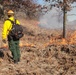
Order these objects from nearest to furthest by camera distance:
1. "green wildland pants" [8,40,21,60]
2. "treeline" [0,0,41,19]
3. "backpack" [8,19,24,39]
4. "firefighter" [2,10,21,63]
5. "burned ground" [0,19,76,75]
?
1. "burned ground" [0,19,76,75]
2. "firefighter" [2,10,21,63]
3. "backpack" [8,19,24,39]
4. "green wildland pants" [8,40,21,60]
5. "treeline" [0,0,41,19]

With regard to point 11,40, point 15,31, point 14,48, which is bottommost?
point 14,48

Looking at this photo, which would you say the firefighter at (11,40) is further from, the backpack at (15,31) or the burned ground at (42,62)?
the burned ground at (42,62)

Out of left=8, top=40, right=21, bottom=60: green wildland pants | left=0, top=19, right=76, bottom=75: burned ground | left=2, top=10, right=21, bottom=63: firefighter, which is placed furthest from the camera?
left=8, top=40, right=21, bottom=60: green wildland pants

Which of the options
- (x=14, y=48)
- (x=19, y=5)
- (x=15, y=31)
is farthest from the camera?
(x=19, y=5)

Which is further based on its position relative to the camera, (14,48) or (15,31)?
(14,48)

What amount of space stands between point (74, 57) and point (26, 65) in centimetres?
169

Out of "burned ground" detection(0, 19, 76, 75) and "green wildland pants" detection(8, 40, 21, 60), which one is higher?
"green wildland pants" detection(8, 40, 21, 60)

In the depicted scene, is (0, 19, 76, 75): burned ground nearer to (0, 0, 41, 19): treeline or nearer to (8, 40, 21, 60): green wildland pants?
(8, 40, 21, 60): green wildland pants

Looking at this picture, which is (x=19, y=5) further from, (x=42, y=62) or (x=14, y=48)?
(x=42, y=62)

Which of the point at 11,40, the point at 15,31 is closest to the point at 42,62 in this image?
the point at 11,40

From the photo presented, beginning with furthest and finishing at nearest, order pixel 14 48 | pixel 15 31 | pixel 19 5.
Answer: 1. pixel 19 5
2. pixel 14 48
3. pixel 15 31

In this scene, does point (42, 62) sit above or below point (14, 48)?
below

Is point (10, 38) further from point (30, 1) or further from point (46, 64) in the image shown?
point (30, 1)

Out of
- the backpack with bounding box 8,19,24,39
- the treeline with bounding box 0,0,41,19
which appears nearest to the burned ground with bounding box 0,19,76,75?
the backpack with bounding box 8,19,24,39
